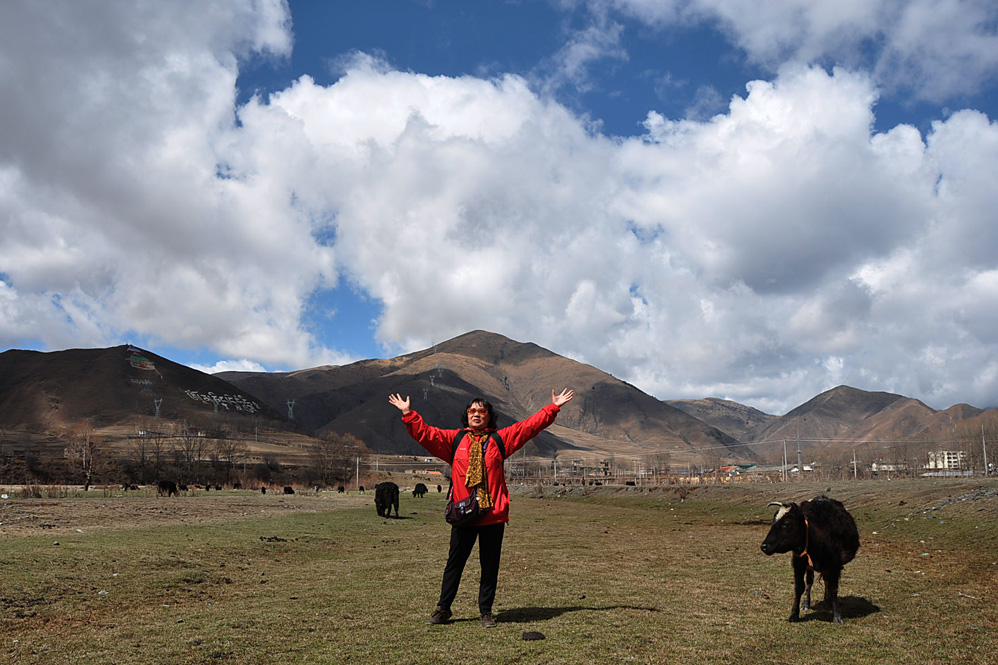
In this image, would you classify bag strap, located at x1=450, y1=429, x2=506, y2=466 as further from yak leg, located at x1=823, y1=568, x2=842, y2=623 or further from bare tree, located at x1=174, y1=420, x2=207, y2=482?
bare tree, located at x1=174, y1=420, x2=207, y2=482

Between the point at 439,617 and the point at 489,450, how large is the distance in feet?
7.21

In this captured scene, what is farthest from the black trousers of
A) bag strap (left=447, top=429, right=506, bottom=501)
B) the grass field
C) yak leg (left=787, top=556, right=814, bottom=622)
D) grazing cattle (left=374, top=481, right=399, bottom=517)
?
grazing cattle (left=374, top=481, right=399, bottom=517)

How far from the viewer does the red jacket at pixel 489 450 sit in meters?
8.20

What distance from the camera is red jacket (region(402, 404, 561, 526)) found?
820cm

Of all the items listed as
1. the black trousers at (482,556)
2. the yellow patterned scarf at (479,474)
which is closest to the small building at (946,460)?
the black trousers at (482,556)

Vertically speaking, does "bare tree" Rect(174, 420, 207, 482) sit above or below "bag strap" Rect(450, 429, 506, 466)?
below

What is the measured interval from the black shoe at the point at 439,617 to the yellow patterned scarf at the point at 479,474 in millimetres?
1475

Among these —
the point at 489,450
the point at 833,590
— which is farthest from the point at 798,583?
the point at 489,450

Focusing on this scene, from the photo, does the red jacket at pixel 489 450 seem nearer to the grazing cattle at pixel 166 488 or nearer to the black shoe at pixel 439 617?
the black shoe at pixel 439 617

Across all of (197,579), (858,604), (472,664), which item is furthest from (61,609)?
(858,604)

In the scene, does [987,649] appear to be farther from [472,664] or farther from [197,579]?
[197,579]

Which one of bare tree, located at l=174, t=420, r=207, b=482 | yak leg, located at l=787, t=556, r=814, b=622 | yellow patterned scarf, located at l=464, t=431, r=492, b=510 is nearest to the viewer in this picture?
yellow patterned scarf, located at l=464, t=431, r=492, b=510

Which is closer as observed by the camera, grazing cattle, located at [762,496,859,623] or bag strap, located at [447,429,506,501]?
bag strap, located at [447,429,506,501]

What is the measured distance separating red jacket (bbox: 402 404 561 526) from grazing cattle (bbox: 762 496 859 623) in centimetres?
359
